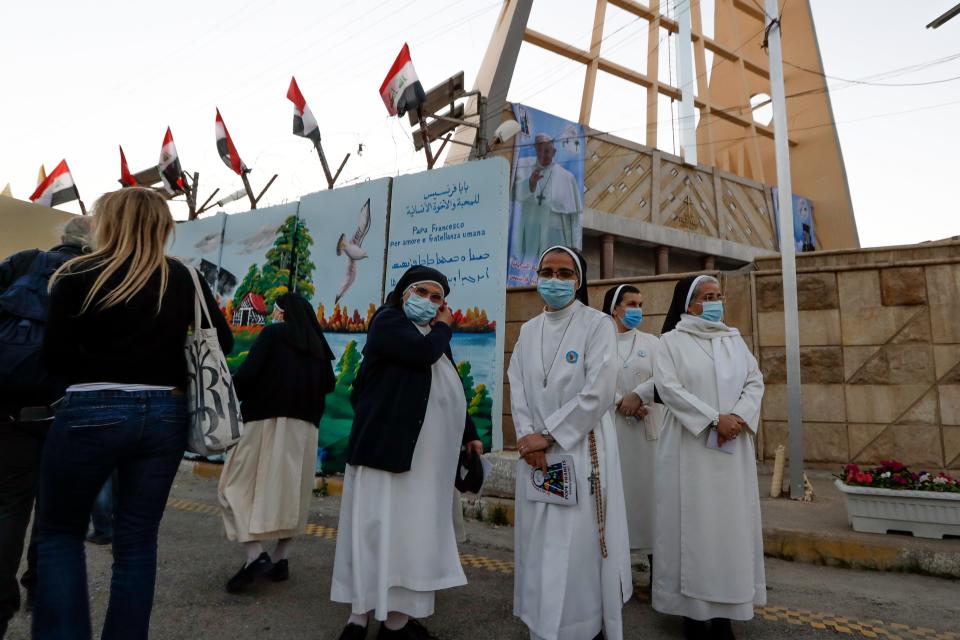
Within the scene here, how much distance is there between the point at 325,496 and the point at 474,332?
2.12 metres

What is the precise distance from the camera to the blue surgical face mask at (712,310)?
2859 mm

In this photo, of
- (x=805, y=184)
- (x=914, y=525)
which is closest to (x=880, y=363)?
(x=914, y=525)

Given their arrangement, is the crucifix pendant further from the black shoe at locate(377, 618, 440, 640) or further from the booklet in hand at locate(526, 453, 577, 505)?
the black shoe at locate(377, 618, 440, 640)

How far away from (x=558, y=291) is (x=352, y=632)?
1615 mm

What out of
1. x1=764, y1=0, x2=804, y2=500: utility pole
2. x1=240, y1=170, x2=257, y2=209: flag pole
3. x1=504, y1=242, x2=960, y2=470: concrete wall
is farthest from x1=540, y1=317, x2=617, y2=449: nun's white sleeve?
x1=240, y1=170, x2=257, y2=209: flag pole

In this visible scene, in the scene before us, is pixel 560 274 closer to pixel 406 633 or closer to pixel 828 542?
pixel 406 633

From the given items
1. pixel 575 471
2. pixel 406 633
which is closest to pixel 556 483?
pixel 575 471

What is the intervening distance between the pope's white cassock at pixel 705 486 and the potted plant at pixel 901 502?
184 cm

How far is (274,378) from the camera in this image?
331cm

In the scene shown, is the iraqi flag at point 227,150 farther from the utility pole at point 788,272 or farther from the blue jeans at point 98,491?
A: the blue jeans at point 98,491

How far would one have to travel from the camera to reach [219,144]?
9.52m

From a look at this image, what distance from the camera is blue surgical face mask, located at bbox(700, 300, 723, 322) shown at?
9.38 feet

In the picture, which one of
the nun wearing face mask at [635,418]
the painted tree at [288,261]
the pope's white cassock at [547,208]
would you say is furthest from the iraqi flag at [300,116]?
the pope's white cassock at [547,208]

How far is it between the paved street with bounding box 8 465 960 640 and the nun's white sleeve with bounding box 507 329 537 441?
2.84 feet
